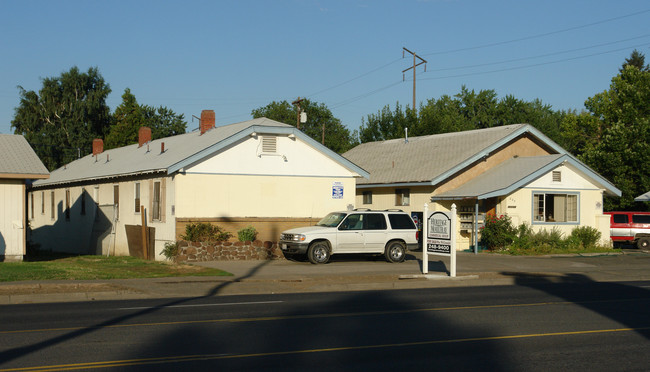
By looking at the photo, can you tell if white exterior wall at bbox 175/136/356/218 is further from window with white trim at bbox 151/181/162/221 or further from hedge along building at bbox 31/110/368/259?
window with white trim at bbox 151/181/162/221

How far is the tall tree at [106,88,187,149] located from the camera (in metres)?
63.6

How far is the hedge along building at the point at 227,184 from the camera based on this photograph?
27000mm

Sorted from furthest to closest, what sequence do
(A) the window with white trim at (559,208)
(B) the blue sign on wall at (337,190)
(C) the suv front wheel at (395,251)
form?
(A) the window with white trim at (559,208) → (B) the blue sign on wall at (337,190) → (C) the suv front wheel at (395,251)

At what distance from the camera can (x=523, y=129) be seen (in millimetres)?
35969

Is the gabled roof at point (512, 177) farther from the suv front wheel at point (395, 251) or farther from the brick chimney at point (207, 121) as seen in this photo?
the brick chimney at point (207, 121)

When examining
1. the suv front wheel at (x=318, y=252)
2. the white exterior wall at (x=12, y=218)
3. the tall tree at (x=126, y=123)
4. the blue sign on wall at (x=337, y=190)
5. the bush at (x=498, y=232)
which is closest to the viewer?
the white exterior wall at (x=12, y=218)

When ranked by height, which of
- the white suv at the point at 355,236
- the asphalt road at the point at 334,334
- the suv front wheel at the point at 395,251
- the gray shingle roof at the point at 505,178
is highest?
the gray shingle roof at the point at 505,178

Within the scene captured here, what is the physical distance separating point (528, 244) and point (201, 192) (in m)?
14.4

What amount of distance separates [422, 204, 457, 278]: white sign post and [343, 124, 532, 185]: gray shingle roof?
1085 centimetres

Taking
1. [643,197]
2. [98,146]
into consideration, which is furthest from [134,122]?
[643,197]

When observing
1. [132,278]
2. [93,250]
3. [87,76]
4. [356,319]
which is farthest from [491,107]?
[356,319]

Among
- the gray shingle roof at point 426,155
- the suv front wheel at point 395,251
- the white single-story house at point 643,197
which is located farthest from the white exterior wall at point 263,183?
the white single-story house at point 643,197

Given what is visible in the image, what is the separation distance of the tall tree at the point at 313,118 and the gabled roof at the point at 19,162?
67.7m

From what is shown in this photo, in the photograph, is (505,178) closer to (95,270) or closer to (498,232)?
(498,232)
